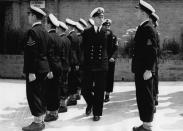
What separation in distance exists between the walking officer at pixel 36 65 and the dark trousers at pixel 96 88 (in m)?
1.19

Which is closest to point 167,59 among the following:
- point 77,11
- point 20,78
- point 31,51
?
point 77,11

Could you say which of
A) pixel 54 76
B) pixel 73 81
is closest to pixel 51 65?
pixel 54 76

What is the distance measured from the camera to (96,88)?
29.1 feet

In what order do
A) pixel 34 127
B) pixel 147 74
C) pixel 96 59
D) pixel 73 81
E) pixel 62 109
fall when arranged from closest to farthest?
pixel 147 74 < pixel 34 127 < pixel 96 59 < pixel 62 109 < pixel 73 81

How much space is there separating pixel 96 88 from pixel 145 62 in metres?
1.60

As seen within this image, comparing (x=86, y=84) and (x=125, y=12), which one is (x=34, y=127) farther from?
(x=125, y=12)

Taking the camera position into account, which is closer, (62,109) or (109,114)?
(109,114)

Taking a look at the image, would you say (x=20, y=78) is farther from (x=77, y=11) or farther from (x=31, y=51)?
(x=31, y=51)

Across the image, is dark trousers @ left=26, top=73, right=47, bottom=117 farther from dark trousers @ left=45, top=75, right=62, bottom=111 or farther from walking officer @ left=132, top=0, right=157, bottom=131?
walking officer @ left=132, top=0, right=157, bottom=131

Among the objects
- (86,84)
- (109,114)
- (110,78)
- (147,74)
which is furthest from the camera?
(110,78)

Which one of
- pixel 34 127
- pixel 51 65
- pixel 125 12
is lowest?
pixel 34 127

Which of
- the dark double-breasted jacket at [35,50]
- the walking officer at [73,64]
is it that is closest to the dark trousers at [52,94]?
the dark double-breasted jacket at [35,50]

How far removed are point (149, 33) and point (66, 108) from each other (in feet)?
9.88

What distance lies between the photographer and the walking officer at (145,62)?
7543mm
